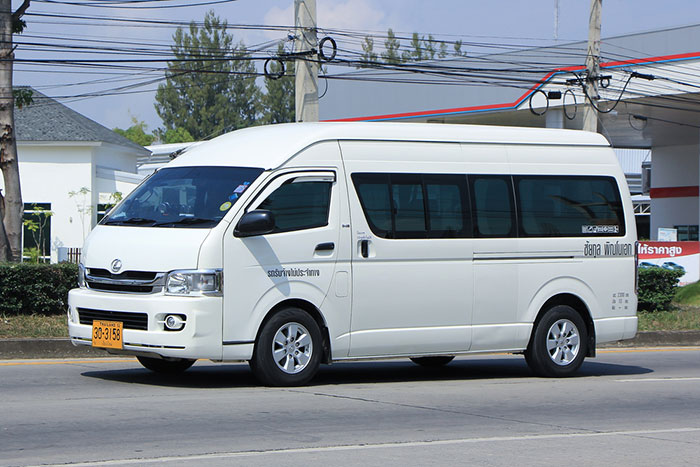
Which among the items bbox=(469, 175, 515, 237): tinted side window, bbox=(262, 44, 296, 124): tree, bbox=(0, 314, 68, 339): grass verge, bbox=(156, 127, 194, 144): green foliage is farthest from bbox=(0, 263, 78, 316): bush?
bbox=(262, 44, 296, 124): tree

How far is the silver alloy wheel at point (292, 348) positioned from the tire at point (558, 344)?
305 centimetres

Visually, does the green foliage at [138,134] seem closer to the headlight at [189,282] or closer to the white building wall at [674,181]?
the white building wall at [674,181]

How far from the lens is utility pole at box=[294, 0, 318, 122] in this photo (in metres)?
20.1

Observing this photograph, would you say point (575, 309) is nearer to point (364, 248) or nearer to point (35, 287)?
point (364, 248)

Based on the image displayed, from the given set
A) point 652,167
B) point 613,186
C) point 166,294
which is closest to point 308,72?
point 613,186

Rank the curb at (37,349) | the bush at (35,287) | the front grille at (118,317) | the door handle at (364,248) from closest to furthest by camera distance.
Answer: the front grille at (118,317)
the door handle at (364,248)
the curb at (37,349)
the bush at (35,287)

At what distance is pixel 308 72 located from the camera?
801 inches

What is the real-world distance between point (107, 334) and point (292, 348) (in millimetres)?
1803

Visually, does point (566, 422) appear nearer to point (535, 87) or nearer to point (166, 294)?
point (166, 294)

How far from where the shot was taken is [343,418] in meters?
9.00

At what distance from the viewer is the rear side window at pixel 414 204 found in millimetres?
11211

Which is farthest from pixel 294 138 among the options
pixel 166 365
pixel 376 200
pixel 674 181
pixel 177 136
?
pixel 177 136

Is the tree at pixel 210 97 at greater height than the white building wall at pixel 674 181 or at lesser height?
greater

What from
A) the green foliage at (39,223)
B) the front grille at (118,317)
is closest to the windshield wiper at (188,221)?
the front grille at (118,317)
